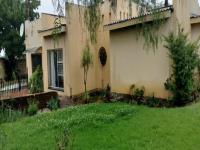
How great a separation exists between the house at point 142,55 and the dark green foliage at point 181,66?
510mm

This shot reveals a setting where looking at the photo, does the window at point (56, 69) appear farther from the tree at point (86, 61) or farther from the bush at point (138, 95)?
the bush at point (138, 95)

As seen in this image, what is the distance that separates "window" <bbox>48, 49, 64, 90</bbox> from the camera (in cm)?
1767

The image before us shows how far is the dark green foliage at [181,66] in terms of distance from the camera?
39.6ft

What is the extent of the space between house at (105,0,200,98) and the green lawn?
128 inches

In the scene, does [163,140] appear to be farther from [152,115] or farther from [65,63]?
[65,63]

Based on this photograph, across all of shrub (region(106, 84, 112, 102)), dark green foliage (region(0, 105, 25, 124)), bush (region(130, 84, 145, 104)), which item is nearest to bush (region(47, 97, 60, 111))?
dark green foliage (region(0, 105, 25, 124))

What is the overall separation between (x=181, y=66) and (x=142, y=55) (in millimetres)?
2522

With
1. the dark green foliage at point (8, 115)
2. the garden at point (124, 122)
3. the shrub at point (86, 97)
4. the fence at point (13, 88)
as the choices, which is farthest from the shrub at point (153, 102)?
the fence at point (13, 88)

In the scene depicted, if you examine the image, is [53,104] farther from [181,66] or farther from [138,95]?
[181,66]

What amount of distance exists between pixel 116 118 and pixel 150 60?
5.31 m

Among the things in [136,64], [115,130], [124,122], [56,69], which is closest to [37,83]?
[56,69]

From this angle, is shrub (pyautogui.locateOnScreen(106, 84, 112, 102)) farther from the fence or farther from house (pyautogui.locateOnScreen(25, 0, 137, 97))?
the fence

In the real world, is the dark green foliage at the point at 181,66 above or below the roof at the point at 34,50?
below

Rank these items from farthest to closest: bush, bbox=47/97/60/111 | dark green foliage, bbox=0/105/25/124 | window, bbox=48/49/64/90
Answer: window, bbox=48/49/64/90 < bush, bbox=47/97/60/111 < dark green foliage, bbox=0/105/25/124
